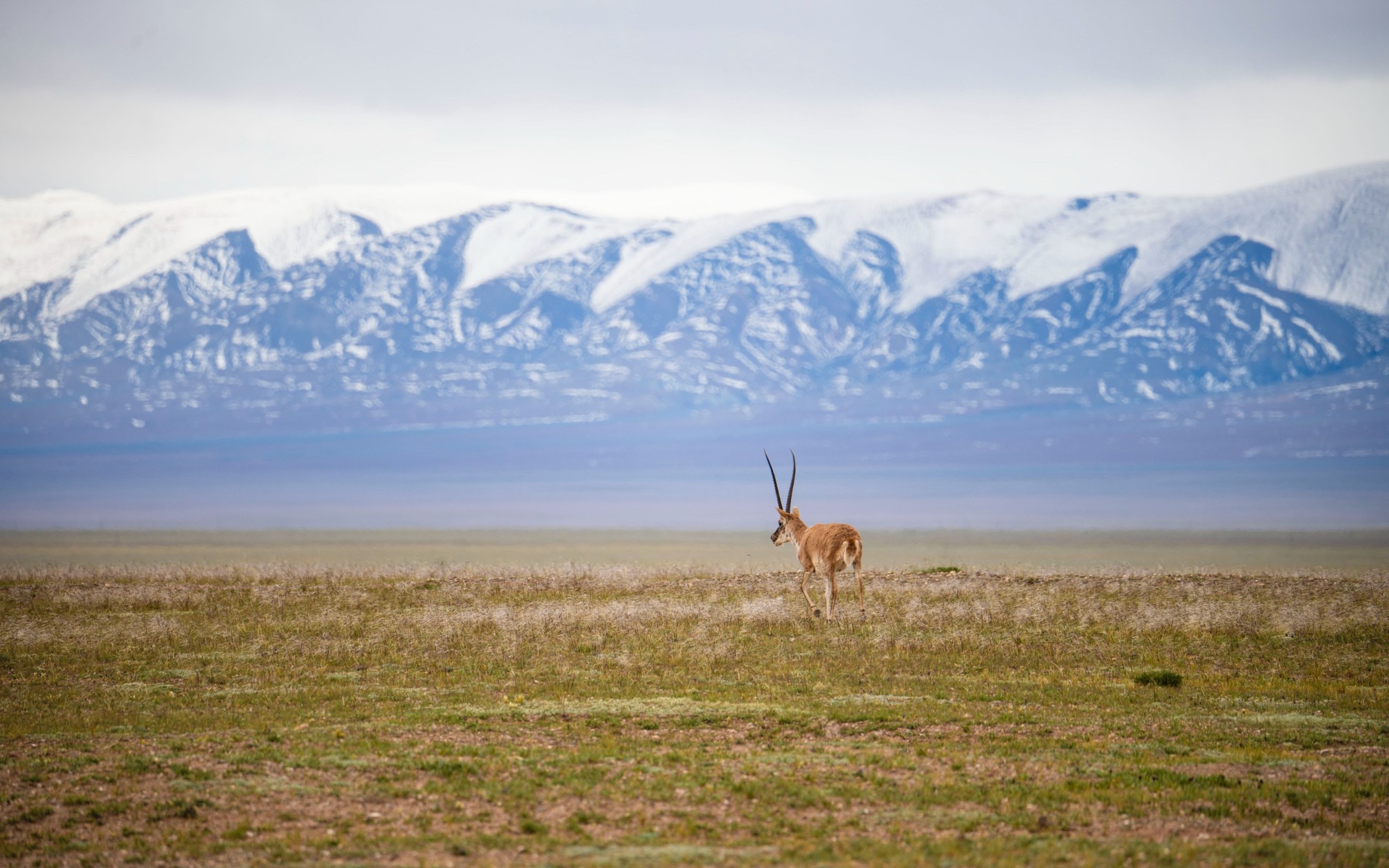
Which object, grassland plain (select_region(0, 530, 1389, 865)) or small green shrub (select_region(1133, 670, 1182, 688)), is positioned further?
small green shrub (select_region(1133, 670, 1182, 688))

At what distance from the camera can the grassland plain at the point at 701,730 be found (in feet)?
40.2

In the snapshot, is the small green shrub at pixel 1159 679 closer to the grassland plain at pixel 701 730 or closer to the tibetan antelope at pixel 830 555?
the grassland plain at pixel 701 730

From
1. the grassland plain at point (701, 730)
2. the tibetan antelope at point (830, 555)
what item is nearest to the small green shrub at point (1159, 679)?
the grassland plain at point (701, 730)

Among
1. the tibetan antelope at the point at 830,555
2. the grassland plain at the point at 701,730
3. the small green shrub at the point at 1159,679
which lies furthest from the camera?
the tibetan antelope at the point at 830,555

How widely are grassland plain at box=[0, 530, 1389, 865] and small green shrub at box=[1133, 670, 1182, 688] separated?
10.7 inches

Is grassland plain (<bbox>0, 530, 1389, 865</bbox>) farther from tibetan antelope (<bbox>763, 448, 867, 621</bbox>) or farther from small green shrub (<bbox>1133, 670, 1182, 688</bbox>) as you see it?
tibetan antelope (<bbox>763, 448, 867, 621</bbox>)

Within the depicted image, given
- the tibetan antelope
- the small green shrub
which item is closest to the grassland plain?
the small green shrub

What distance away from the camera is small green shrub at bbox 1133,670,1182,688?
1930 cm

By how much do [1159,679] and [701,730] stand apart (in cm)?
728

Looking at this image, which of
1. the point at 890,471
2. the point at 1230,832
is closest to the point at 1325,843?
the point at 1230,832

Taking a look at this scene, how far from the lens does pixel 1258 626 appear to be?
963 inches

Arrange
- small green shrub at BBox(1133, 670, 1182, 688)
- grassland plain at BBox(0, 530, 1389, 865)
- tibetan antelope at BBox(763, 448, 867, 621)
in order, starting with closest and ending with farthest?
1. grassland plain at BBox(0, 530, 1389, 865)
2. small green shrub at BBox(1133, 670, 1182, 688)
3. tibetan antelope at BBox(763, 448, 867, 621)

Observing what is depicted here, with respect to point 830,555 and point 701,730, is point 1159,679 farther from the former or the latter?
point 830,555

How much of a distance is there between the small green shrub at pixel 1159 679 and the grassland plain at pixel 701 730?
10.7 inches
